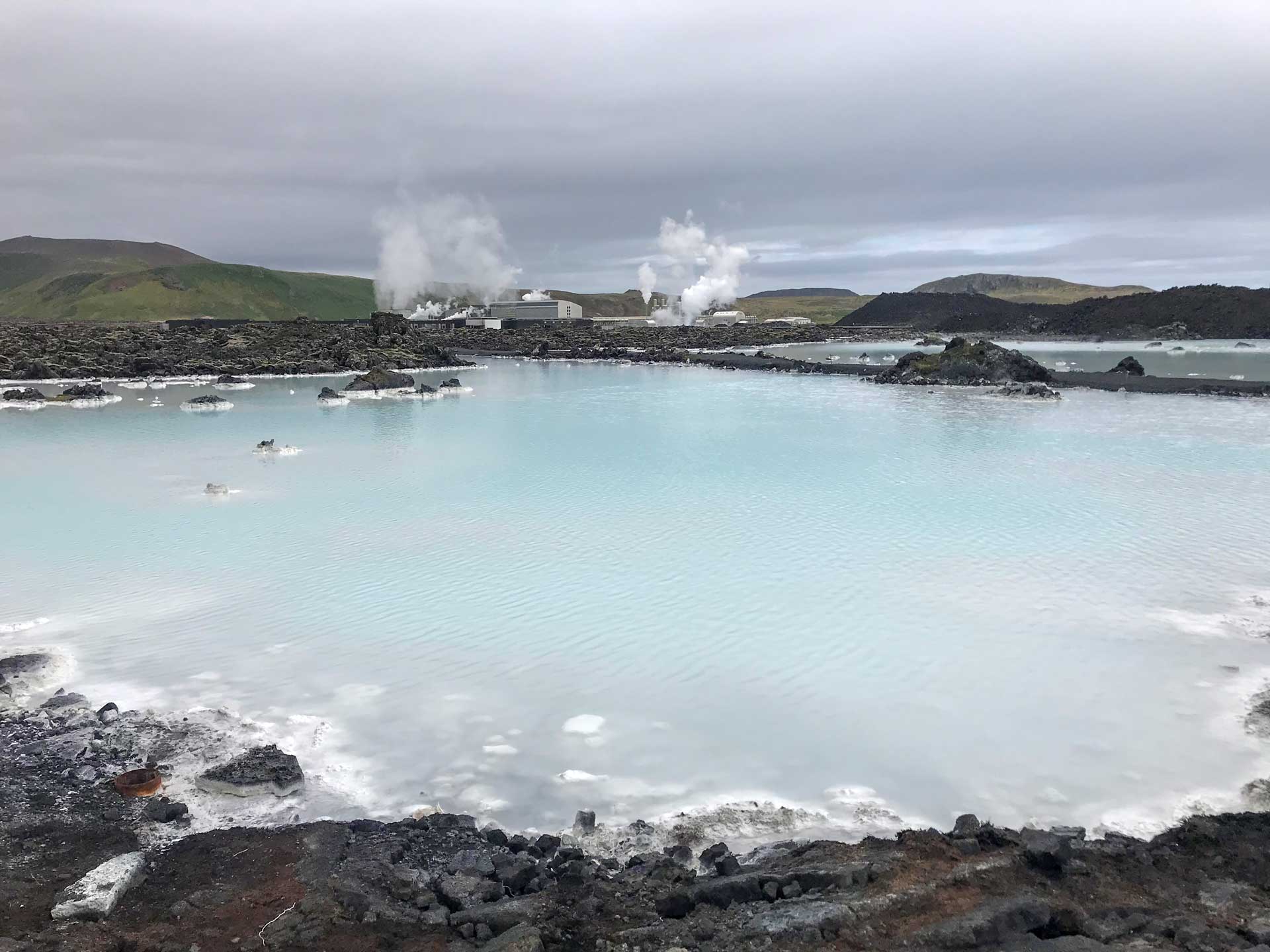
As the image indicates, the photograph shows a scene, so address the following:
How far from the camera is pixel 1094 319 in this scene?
81.1m

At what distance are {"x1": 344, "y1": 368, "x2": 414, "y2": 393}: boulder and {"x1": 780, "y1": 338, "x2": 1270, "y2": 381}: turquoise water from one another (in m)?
22.7

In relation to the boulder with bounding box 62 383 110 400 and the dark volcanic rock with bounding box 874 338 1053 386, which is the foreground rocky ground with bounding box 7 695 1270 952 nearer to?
the boulder with bounding box 62 383 110 400

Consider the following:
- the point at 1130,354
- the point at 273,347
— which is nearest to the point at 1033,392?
the point at 1130,354

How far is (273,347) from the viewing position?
144 ft

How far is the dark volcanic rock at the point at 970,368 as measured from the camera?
95.8ft

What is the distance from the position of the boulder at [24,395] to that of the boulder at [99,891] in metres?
26.0

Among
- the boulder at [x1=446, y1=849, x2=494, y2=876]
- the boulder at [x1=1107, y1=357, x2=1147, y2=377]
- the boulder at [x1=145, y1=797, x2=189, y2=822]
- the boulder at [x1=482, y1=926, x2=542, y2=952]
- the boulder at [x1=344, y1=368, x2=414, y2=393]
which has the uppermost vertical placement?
the boulder at [x1=1107, y1=357, x2=1147, y2=377]

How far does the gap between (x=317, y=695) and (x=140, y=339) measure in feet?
151

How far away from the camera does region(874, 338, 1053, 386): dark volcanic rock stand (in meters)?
29.2

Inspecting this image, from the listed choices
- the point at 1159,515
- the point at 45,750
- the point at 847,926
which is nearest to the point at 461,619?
the point at 45,750

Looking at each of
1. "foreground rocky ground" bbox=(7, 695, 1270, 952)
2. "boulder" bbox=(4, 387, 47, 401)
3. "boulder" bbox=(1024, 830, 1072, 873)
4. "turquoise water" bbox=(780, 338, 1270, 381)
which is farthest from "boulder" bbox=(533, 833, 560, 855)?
"turquoise water" bbox=(780, 338, 1270, 381)

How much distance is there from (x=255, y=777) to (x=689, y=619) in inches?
140

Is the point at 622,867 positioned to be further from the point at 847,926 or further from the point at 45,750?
the point at 45,750

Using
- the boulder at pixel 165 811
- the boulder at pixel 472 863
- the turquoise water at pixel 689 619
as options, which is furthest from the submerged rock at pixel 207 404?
the boulder at pixel 472 863
